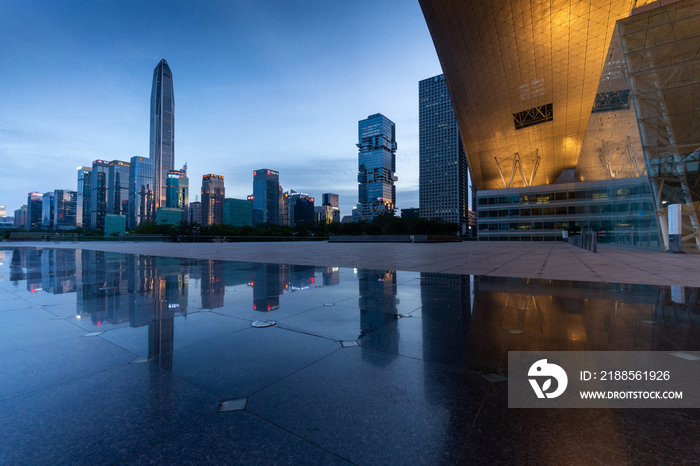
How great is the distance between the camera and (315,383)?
232 cm

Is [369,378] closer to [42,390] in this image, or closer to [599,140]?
[42,390]

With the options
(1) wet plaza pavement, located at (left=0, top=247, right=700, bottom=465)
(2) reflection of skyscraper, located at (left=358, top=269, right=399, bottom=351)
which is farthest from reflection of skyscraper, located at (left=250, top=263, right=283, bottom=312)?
(2) reflection of skyscraper, located at (left=358, top=269, right=399, bottom=351)

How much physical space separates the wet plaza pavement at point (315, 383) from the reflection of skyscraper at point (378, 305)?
4 cm

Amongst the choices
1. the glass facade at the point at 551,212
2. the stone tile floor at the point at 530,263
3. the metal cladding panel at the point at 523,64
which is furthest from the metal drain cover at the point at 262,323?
the metal cladding panel at the point at 523,64

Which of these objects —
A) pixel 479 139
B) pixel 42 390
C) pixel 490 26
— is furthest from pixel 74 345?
pixel 479 139

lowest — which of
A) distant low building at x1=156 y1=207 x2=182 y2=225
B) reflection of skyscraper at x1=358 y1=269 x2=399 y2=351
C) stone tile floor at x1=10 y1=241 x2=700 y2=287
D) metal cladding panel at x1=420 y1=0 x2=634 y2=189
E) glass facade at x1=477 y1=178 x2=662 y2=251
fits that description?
stone tile floor at x1=10 y1=241 x2=700 y2=287

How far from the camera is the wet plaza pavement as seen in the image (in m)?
1.59

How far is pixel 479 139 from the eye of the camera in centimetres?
5856

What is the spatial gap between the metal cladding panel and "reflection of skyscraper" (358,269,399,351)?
36.8m

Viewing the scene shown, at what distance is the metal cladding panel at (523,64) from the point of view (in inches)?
1282

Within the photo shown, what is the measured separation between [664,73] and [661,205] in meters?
8.43

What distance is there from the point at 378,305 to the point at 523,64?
47.5 meters

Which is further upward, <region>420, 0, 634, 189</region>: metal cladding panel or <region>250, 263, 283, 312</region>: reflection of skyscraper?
<region>420, 0, 634, 189</region>: metal cladding panel

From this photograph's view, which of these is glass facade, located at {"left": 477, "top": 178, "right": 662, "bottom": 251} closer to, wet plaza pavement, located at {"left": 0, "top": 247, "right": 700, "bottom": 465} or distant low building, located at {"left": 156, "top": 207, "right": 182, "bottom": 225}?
wet plaza pavement, located at {"left": 0, "top": 247, "right": 700, "bottom": 465}
